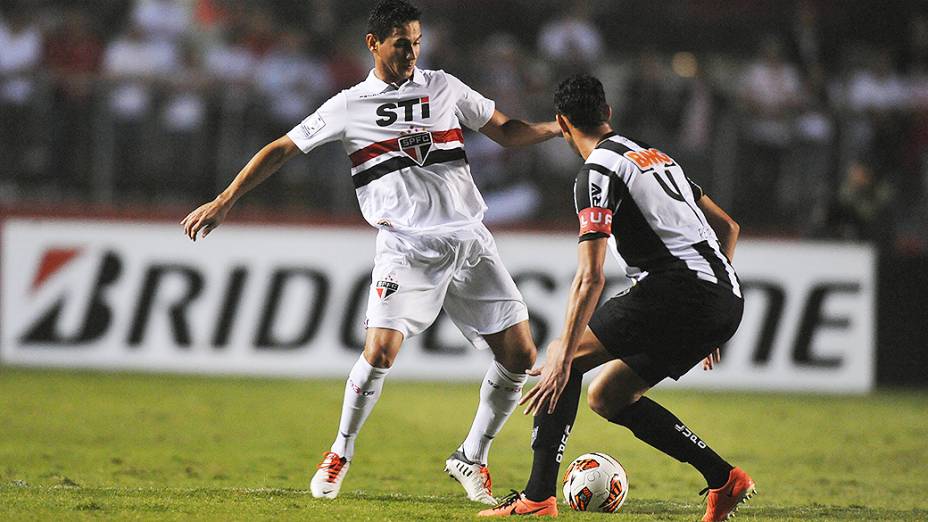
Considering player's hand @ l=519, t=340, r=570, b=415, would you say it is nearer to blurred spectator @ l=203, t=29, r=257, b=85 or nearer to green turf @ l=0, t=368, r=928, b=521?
green turf @ l=0, t=368, r=928, b=521

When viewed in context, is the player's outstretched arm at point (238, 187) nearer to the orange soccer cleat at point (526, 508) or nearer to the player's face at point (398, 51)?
the player's face at point (398, 51)

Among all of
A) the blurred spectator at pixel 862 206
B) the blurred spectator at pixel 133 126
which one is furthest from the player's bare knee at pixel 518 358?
the blurred spectator at pixel 862 206

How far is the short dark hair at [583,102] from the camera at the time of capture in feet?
20.9

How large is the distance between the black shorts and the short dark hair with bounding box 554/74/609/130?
828 mm

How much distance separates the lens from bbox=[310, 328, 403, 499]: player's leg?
7145 millimetres

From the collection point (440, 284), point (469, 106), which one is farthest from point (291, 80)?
point (440, 284)

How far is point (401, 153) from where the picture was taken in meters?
7.33

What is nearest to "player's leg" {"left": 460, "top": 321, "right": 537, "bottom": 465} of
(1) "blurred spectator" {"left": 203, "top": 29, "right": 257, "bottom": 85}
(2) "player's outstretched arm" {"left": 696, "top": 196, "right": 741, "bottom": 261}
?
(2) "player's outstretched arm" {"left": 696, "top": 196, "right": 741, "bottom": 261}

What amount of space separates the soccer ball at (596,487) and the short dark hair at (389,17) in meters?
2.59

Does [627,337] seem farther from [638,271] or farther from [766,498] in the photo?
[766,498]

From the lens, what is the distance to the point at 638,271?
6.52 m

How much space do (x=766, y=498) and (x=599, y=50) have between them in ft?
31.7

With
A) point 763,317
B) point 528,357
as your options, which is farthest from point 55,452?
point 763,317

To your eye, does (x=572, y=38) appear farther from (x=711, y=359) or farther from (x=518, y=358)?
(x=711, y=359)
